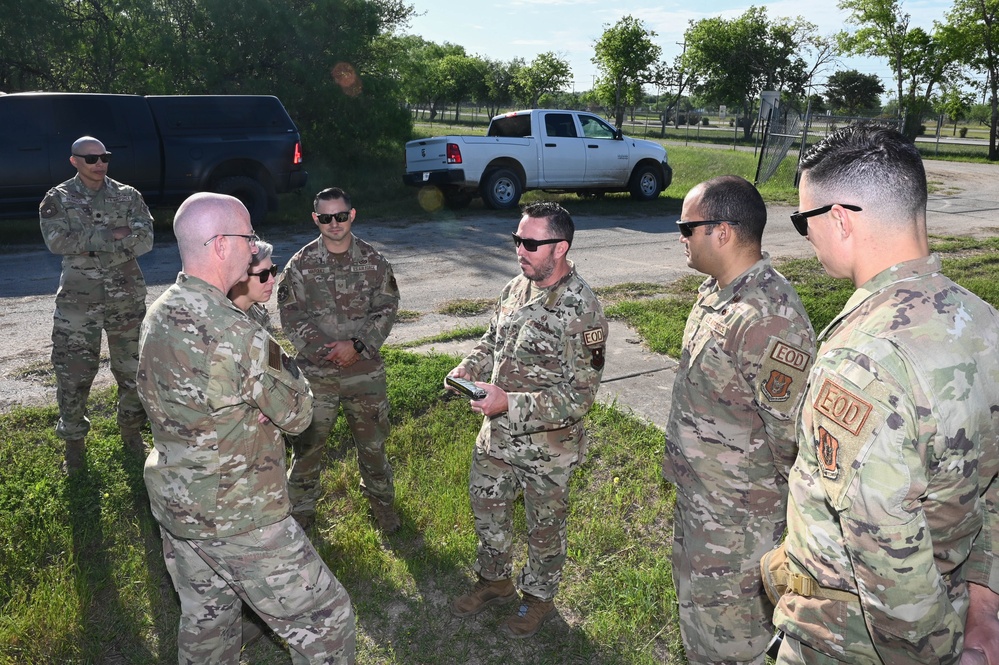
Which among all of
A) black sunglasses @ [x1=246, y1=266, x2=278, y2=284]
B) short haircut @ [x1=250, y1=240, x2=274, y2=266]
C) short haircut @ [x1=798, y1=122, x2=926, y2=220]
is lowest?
black sunglasses @ [x1=246, y1=266, x2=278, y2=284]

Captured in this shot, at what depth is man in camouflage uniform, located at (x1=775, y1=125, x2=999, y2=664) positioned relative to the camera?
5.50 feet

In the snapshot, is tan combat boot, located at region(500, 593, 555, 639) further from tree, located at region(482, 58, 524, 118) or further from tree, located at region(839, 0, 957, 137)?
tree, located at region(482, 58, 524, 118)

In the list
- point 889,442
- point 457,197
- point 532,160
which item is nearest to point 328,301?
point 889,442

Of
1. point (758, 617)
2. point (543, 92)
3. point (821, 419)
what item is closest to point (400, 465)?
point (758, 617)

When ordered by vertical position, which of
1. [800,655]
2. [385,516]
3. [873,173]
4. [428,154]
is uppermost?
[428,154]

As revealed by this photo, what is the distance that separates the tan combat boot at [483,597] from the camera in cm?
361

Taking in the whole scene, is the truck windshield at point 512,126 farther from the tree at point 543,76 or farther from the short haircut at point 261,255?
the tree at point 543,76

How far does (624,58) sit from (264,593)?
4800 centimetres

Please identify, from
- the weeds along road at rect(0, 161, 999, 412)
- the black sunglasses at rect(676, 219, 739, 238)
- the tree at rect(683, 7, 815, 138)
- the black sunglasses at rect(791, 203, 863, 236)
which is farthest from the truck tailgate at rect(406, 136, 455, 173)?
the tree at rect(683, 7, 815, 138)

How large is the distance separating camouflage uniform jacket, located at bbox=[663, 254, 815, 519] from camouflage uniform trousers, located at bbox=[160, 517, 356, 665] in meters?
1.45

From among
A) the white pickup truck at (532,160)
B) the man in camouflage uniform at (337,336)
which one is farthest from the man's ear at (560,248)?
the white pickup truck at (532,160)

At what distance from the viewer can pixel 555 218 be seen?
3.23m

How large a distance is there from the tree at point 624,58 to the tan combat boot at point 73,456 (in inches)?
1694

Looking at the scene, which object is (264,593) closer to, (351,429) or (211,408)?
A: (211,408)
